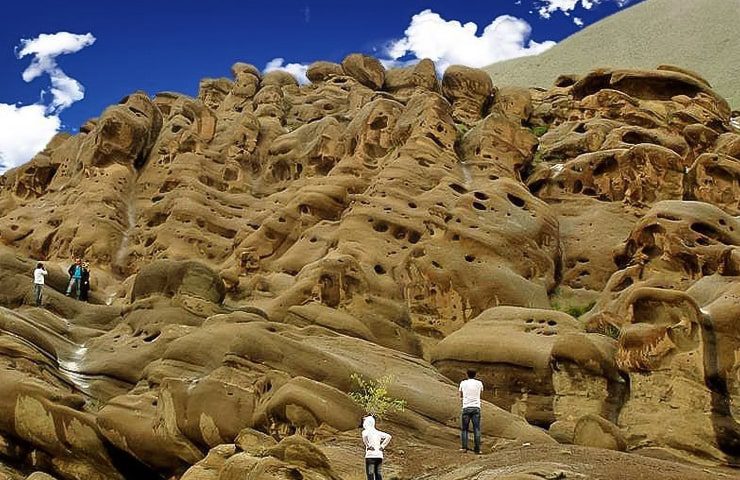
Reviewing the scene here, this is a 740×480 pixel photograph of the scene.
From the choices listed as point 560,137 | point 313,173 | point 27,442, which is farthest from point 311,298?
point 560,137

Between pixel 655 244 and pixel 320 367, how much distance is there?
14374 millimetres

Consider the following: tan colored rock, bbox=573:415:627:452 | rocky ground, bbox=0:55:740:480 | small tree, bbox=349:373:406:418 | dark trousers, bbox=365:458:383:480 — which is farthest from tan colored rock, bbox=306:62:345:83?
dark trousers, bbox=365:458:383:480

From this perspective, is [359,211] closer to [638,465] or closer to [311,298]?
[311,298]

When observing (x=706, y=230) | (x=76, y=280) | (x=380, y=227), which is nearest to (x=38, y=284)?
(x=76, y=280)

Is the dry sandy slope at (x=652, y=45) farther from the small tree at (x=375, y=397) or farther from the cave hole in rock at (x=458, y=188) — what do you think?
the small tree at (x=375, y=397)

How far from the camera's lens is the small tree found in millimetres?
16906

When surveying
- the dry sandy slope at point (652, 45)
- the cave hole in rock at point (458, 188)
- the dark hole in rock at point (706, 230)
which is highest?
the dry sandy slope at point (652, 45)

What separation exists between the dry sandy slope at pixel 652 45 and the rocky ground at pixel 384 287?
66782 mm

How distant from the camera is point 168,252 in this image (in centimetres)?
3697

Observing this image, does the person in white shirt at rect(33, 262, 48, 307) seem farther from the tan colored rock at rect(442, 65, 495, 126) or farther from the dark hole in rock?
the tan colored rock at rect(442, 65, 495, 126)

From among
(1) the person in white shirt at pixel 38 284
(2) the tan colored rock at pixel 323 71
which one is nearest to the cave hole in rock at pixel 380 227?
(1) the person in white shirt at pixel 38 284

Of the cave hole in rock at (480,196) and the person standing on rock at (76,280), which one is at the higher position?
the cave hole in rock at (480,196)

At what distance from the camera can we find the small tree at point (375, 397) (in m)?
16.9

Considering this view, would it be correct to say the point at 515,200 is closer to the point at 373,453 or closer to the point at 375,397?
the point at 375,397
